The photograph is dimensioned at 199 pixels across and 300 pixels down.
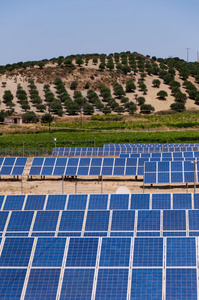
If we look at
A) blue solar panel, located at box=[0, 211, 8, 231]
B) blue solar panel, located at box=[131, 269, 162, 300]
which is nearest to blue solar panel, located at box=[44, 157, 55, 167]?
blue solar panel, located at box=[0, 211, 8, 231]

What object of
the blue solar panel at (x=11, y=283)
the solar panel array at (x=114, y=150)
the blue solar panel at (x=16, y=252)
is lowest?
the solar panel array at (x=114, y=150)

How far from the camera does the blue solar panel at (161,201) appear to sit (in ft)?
91.1

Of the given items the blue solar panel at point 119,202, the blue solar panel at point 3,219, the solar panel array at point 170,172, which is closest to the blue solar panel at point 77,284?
the blue solar panel at point 3,219

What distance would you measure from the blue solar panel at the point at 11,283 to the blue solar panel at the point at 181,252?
4672 mm

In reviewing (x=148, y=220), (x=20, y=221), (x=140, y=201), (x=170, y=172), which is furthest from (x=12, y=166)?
(x=148, y=220)

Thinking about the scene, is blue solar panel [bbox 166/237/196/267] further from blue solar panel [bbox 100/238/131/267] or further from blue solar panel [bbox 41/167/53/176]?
blue solar panel [bbox 41/167/53/176]

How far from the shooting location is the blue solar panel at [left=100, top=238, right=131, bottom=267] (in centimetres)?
1551

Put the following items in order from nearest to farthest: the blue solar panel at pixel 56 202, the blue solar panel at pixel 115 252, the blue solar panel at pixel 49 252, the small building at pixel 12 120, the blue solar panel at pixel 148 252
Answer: the blue solar panel at pixel 148 252 → the blue solar panel at pixel 115 252 → the blue solar panel at pixel 49 252 → the blue solar panel at pixel 56 202 → the small building at pixel 12 120

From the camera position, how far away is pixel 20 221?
23.6 m

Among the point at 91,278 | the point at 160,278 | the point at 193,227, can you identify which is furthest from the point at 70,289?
the point at 193,227

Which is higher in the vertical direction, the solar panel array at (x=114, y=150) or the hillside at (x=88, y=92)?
the solar panel array at (x=114, y=150)

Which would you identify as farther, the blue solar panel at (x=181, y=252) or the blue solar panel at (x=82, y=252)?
the blue solar panel at (x=82, y=252)

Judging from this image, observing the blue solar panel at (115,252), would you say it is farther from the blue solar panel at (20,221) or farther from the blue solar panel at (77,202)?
the blue solar panel at (77,202)

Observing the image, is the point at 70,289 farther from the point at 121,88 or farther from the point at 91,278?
the point at 121,88
